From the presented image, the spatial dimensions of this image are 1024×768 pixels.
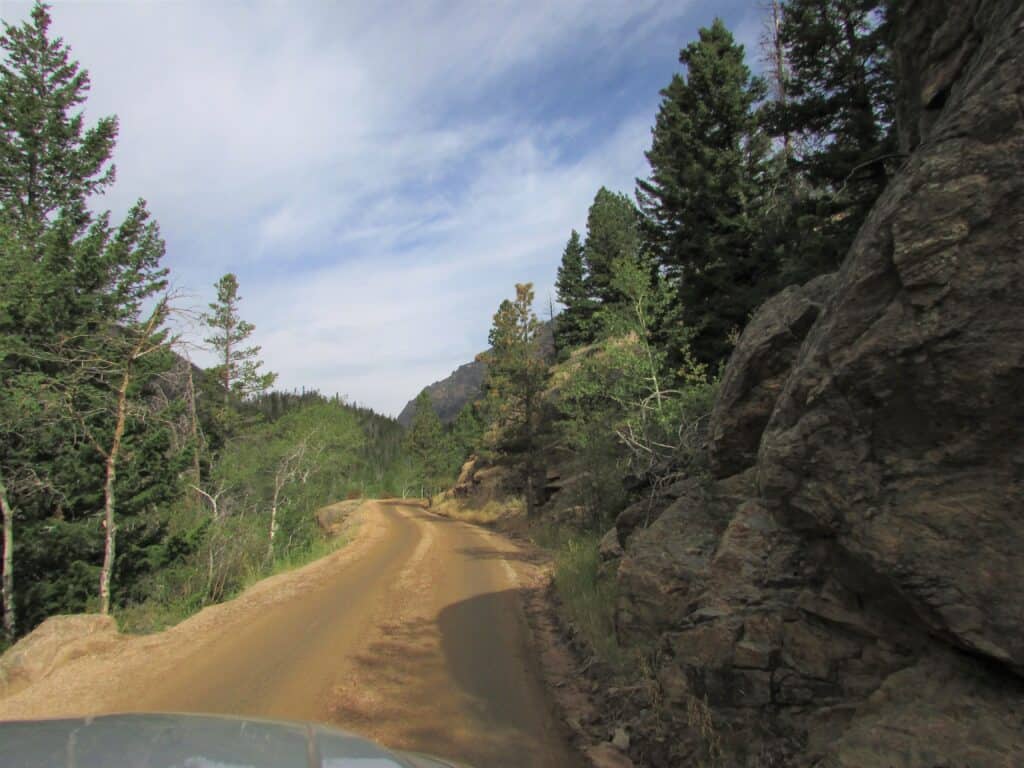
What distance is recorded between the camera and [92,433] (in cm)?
1221

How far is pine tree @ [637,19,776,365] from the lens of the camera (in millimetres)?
A: 18672

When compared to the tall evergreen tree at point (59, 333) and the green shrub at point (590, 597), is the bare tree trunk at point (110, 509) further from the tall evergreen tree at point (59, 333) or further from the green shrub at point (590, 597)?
the green shrub at point (590, 597)

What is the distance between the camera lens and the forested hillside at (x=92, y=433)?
38.8 feet

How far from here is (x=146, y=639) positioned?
8227mm

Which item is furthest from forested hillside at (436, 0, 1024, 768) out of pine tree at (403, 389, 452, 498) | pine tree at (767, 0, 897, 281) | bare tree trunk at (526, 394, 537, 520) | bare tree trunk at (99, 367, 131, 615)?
pine tree at (403, 389, 452, 498)

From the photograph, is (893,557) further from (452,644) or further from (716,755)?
(452,644)

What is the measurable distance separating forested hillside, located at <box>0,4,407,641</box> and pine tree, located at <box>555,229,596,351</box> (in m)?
24.5

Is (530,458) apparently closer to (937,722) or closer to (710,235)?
(710,235)

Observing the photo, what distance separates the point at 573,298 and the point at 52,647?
→ 41.7m

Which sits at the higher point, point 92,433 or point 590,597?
point 92,433

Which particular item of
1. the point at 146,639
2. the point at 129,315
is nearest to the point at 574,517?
the point at 146,639

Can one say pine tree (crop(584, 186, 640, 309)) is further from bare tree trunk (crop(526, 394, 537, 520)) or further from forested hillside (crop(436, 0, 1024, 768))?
forested hillside (crop(436, 0, 1024, 768))

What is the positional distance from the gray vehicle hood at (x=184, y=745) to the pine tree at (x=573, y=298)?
3957 cm

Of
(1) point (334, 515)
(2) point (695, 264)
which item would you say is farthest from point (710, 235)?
(1) point (334, 515)
